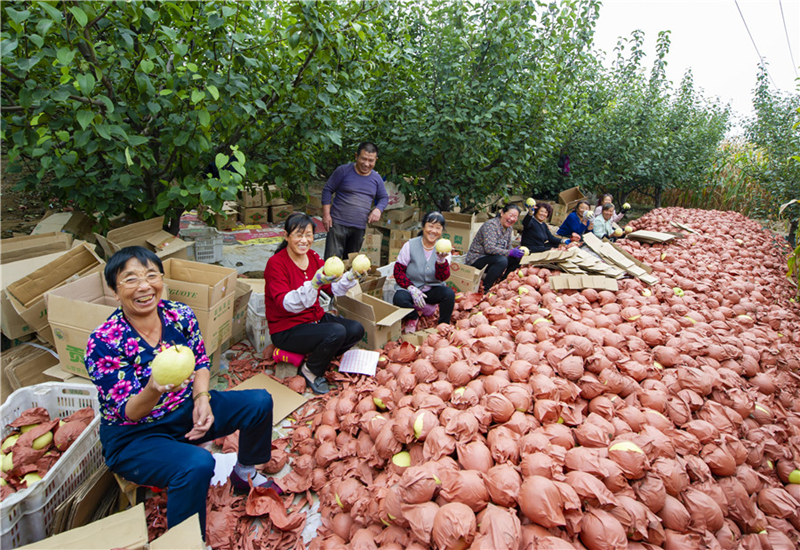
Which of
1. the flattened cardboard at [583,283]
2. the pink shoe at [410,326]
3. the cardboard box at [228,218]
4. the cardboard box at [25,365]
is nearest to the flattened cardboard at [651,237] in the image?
the flattened cardboard at [583,283]

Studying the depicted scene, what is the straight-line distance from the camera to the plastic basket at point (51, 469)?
1.51 meters

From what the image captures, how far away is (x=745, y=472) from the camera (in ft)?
6.05

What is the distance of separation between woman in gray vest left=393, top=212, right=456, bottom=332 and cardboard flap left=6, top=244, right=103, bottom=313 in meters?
2.31

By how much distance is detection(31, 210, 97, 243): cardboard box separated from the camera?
356 cm

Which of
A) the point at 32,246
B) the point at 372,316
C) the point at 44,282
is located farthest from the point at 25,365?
the point at 372,316

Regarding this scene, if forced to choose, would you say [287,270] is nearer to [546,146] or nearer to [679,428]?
[679,428]

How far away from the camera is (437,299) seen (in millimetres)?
3908

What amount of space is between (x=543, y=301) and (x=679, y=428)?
1.46m

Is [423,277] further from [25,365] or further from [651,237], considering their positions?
[651,237]

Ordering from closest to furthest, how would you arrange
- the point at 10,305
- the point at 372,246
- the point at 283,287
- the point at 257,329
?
the point at 10,305 < the point at 283,287 < the point at 257,329 < the point at 372,246

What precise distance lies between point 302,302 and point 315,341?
0.96ft

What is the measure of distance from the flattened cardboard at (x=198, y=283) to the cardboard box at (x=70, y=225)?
4.79ft

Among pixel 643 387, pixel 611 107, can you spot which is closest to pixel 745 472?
pixel 643 387

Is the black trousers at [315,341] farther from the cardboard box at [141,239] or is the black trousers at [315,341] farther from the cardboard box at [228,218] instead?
the cardboard box at [228,218]
